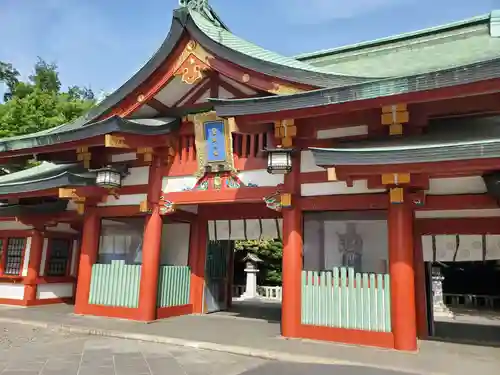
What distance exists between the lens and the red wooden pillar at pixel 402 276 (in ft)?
24.1

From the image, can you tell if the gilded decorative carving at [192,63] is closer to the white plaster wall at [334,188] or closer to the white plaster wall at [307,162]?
the white plaster wall at [307,162]

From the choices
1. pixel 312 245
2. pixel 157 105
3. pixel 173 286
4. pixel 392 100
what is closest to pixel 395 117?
pixel 392 100

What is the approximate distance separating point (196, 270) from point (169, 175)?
3.09 meters

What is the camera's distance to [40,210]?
12.8 metres

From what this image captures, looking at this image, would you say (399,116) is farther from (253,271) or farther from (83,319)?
(253,271)

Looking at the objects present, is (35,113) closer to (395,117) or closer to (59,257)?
(59,257)

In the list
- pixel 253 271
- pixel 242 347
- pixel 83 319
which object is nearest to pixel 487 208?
pixel 242 347

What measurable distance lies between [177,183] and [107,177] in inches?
68.8

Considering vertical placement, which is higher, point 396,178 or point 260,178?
point 260,178

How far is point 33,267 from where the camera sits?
13133 mm

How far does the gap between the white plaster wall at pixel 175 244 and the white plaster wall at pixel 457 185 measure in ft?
22.6

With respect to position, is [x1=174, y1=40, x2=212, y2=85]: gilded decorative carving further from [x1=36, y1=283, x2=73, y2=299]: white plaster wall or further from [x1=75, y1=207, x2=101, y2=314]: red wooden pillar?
[x1=36, y1=283, x2=73, y2=299]: white plaster wall

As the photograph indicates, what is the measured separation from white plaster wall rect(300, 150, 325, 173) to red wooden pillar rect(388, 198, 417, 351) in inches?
70.8

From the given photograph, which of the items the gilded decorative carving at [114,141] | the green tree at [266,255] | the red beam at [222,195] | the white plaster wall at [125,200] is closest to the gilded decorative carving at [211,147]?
the red beam at [222,195]
